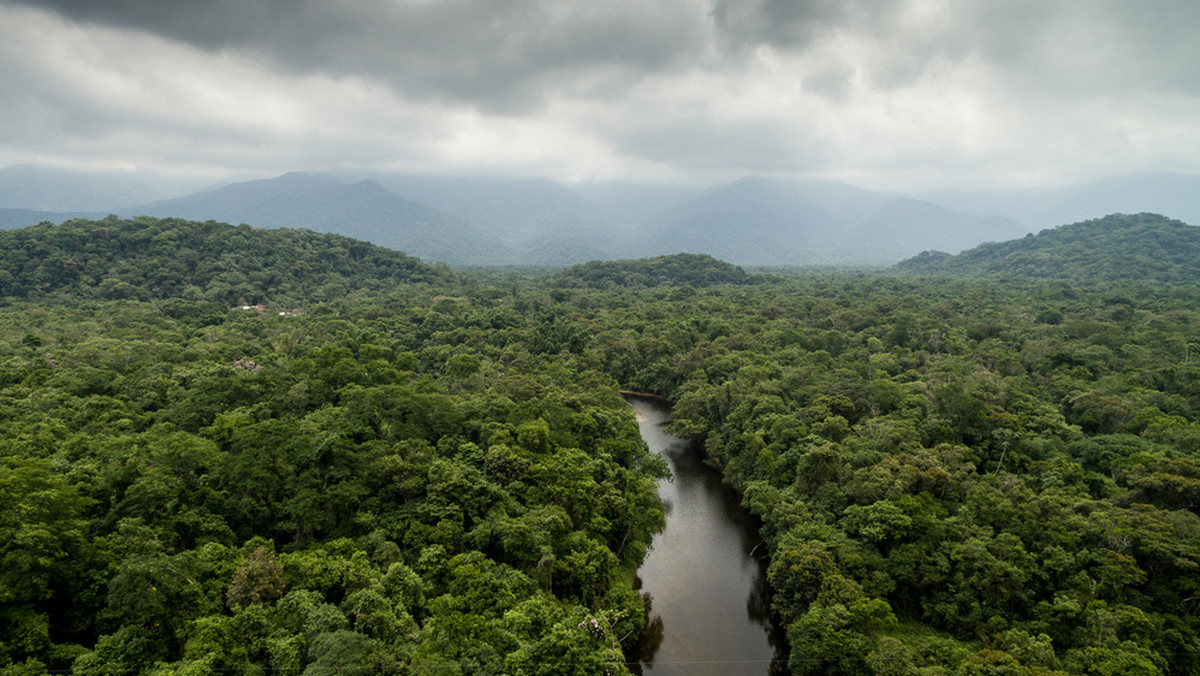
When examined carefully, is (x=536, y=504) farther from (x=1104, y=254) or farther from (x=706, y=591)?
(x=1104, y=254)

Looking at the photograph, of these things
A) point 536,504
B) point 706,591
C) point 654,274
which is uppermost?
point 654,274

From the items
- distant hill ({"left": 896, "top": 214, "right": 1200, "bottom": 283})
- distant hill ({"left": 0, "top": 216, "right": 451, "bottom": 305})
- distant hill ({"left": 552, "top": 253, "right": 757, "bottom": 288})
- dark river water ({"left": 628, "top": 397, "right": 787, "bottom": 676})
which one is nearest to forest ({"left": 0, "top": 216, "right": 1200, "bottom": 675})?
dark river water ({"left": 628, "top": 397, "right": 787, "bottom": 676})

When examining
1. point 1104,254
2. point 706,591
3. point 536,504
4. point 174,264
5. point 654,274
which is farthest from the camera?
point 654,274

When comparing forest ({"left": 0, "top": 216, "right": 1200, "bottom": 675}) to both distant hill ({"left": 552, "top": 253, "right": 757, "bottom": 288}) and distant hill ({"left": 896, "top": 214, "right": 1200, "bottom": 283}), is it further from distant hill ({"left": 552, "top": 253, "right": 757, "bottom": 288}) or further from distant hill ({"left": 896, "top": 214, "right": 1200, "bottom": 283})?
distant hill ({"left": 552, "top": 253, "right": 757, "bottom": 288})

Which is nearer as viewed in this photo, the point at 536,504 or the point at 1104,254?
the point at 536,504

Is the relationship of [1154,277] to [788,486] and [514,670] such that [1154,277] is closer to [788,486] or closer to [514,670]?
[788,486]

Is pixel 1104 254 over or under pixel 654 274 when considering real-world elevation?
over

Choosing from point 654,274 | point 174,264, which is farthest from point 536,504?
point 654,274
